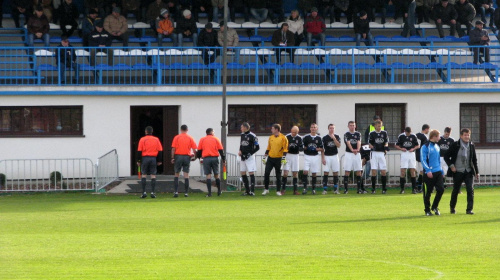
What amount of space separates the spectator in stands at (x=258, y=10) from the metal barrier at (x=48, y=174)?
29.7 feet

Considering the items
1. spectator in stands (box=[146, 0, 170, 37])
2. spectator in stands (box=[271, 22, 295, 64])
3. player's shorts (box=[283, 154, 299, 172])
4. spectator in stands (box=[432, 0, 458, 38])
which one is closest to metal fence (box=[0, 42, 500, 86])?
spectator in stands (box=[271, 22, 295, 64])

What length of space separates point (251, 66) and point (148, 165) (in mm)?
7141

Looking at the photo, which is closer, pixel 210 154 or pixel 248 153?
pixel 210 154

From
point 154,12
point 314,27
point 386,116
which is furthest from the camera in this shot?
point 154,12

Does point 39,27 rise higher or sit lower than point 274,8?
lower

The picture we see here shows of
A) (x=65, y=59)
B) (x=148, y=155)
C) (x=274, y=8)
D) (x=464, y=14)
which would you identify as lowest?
(x=148, y=155)

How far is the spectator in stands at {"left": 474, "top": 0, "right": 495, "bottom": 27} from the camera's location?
124ft

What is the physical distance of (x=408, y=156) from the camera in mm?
27797

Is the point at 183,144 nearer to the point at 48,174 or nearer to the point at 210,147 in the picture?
the point at 210,147

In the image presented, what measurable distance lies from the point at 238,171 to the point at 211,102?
3374 millimetres

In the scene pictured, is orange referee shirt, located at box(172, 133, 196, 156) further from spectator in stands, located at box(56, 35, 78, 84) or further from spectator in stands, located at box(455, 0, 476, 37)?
spectator in stands, located at box(455, 0, 476, 37)

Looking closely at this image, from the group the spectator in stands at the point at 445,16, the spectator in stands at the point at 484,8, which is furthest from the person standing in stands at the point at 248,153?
the spectator in stands at the point at 484,8

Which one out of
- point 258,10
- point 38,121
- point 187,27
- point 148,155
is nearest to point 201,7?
point 258,10

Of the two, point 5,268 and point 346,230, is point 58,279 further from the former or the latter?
point 346,230
